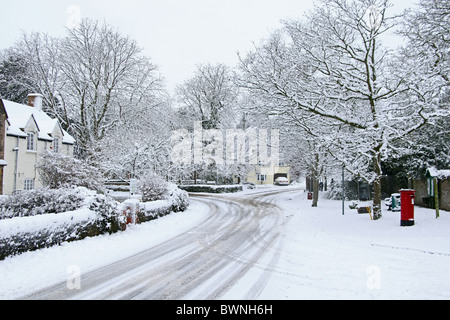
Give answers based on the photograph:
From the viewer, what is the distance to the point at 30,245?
27.5 feet

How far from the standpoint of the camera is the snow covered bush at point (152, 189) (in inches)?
701

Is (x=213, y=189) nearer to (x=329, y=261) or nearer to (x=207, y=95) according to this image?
(x=207, y=95)

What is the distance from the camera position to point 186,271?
6957mm

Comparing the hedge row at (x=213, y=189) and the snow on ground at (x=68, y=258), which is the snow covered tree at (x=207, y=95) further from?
the snow on ground at (x=68, y=258)

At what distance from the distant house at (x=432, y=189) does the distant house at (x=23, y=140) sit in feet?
74.0

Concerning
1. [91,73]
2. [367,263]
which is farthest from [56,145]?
[367,263]

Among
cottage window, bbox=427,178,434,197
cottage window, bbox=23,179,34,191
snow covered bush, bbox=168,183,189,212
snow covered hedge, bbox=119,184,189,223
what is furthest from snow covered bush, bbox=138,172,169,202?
cottage window, bbox=427,178,434,197

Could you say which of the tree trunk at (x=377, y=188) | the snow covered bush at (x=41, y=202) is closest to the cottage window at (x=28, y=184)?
the snow covered bush at (x=41, y=202)

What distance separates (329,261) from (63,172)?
10935 mm

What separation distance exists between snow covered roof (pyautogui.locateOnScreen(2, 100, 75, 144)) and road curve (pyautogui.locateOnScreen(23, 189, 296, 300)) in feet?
58.8

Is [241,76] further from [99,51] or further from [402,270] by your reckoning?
[99,51]

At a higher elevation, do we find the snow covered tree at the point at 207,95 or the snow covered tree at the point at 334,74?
the snow covered tree at the point at 207,95

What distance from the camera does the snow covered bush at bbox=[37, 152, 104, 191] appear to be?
1320 cm

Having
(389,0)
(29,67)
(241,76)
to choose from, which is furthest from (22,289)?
(29,67)
